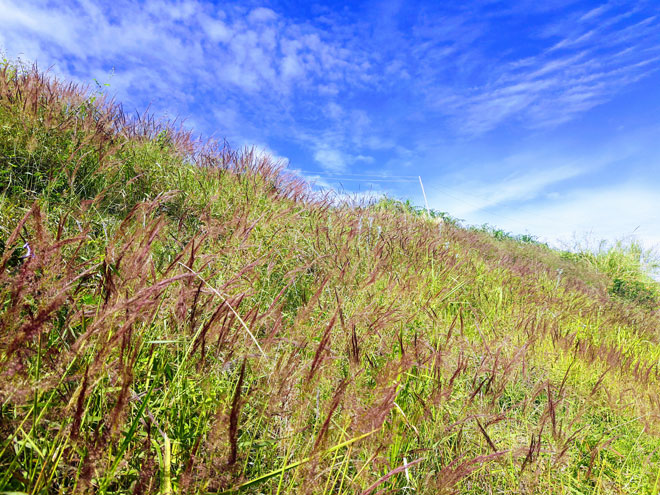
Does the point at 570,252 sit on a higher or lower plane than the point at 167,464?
higher

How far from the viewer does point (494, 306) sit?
150 inches

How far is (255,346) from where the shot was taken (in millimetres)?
1442

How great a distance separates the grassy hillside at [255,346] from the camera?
2.89ft

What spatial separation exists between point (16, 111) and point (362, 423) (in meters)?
4.16

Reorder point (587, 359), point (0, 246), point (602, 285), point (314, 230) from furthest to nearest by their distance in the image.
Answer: point (602, 285), point (314, 230), point (587, 359), point (0, 246)

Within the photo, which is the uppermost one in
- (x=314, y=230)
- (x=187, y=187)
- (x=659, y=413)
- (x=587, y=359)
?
(x=187, y=187)

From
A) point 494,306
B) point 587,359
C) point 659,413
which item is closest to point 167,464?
point 659,413

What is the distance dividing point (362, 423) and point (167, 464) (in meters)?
0.51

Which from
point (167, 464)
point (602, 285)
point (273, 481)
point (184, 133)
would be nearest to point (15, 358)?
point (167, 464)

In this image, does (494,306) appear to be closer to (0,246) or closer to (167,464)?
(167,464)

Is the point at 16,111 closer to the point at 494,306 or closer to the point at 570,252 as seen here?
Answer: the point at 494,306

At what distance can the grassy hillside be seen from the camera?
880 millimetres

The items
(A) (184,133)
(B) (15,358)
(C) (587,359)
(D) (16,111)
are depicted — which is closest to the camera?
(B) (15,358)

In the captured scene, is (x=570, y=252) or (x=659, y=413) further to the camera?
(x=570, y=252)
